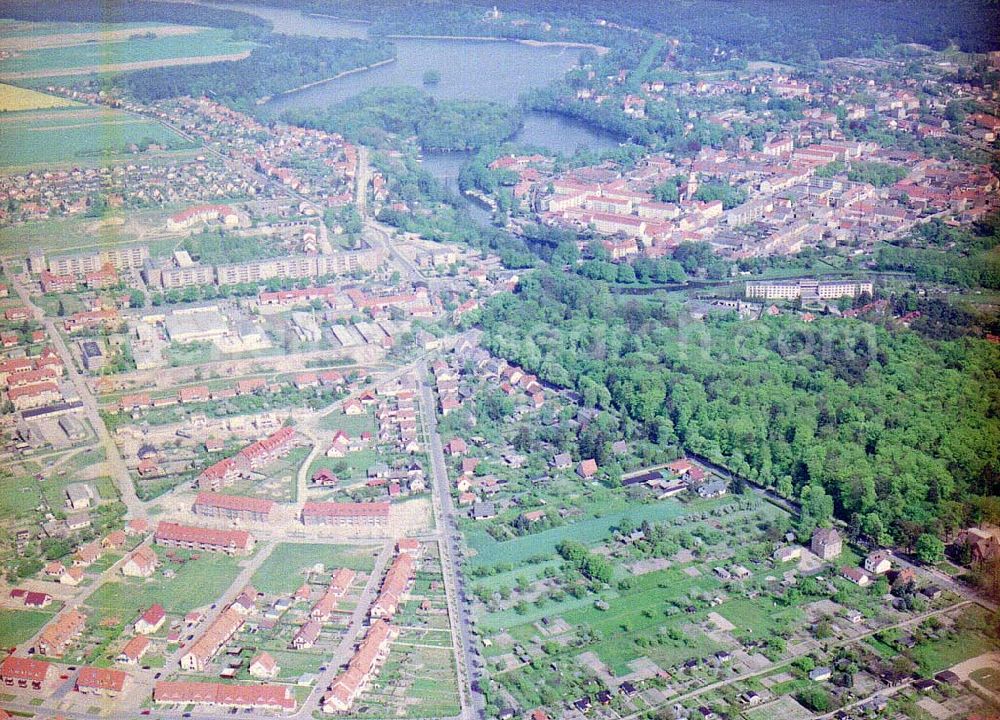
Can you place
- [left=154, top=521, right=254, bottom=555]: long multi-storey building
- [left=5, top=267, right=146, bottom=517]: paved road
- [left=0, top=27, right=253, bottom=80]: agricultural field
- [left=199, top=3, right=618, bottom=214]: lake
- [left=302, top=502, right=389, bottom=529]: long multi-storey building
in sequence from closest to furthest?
[left=154, top=521, right=254, bottom=555]: long multi-storey building, [left=302, top=502, right=389, bottom=529]: long multi-storey building, [left=5, top=267, right=146, bottom=517]: paved road, [left=199, top=3, right=618, bottom=214]: lake, [left=0, top=27, right=253, bottom=80]: agricultural field

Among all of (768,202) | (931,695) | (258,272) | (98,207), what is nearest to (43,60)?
(98,207)

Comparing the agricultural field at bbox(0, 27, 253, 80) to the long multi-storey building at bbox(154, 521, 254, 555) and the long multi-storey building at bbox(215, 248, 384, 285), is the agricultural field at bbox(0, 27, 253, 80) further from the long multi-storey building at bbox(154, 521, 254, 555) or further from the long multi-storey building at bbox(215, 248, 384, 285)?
the long multi-storey building at bbox(154, 521, 254, 555)

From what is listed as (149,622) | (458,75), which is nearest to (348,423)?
(149,622)

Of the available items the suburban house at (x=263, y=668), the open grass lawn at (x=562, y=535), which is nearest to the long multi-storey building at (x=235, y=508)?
the open grass lawn at (x=562, y=535)

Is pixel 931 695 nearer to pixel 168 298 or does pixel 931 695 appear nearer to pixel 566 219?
pixel 168 298

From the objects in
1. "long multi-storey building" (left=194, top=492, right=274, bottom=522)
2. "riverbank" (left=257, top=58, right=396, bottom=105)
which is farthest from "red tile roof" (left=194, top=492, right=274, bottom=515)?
Answer: "riverbank" (left=257, top=58, right=396, bottom=105)

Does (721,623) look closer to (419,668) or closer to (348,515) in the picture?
(419,668)
